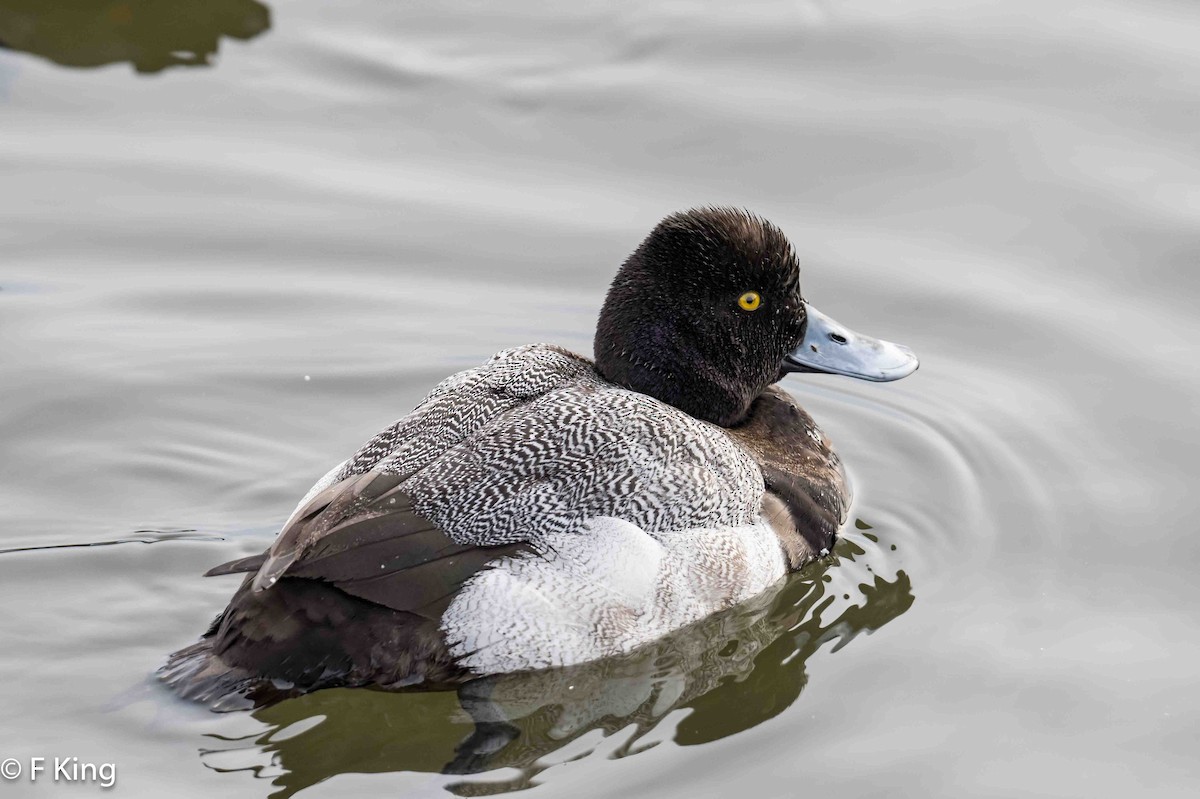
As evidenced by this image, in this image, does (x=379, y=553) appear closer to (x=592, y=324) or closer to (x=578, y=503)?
(x=578, y=503)

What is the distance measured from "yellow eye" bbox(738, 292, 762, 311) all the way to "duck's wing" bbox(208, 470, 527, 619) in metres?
1.58

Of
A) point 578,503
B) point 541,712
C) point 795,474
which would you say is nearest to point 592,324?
point 795,474

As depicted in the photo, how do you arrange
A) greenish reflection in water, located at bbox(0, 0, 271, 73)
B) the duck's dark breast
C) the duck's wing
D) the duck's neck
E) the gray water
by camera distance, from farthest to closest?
greenish reflection in water, located at bbox(0, 0, 271, 73)
the duck's neck
the duck's dark breast
the gray water
the duck's wing

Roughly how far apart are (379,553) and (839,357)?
94.8 inches

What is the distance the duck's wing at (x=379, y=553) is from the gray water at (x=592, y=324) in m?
0.45

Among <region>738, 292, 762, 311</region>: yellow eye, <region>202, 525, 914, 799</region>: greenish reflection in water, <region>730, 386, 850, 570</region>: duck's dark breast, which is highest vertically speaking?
<region>738, 292, 762, 311</region>: yellow eye

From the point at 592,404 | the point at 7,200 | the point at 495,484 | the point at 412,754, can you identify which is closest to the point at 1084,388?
the point at 592,404

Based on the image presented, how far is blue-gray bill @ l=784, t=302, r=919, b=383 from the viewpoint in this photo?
23.6ft

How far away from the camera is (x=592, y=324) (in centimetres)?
853

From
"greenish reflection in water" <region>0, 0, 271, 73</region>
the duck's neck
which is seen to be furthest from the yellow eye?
"greenish reflection in water" <region>0, 0, 271, 73</region>

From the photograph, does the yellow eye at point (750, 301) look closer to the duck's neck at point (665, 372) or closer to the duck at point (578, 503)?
the duck at point (578, 503)

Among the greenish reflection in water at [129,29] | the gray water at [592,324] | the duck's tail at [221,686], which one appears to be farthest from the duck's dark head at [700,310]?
the greenish reflection in water at [129,29]

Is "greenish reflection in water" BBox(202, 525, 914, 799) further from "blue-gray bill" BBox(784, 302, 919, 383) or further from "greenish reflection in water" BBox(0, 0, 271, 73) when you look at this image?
"greenish reflection in water" BBox(0, 0, 271, 73)

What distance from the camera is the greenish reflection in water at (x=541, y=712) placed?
565 cm
